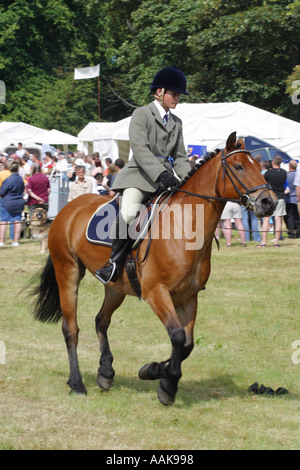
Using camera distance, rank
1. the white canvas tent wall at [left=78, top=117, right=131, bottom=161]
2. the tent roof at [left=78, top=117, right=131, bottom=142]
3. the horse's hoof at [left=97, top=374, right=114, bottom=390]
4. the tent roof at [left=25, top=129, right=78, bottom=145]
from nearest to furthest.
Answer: the horse's hoof at [left=97, top=374, right=114, bottom=390] → the tent roof at [left=78, top=117, right=131, bottom=142] → the white canvas tent wall at [left=78, top=117, right=131, bottom=161] → the tent roof at [left=25, top=129, right=78, bottom=145]

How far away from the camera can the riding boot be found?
693 centimetres

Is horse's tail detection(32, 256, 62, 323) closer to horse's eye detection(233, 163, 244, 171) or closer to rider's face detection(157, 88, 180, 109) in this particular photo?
rider's face detection(157, 88, 180, 109)

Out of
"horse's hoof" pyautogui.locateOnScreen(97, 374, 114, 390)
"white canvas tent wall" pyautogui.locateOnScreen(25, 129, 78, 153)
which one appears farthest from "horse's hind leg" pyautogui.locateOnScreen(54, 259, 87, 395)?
"white canvas tent wall" pyautogui.locateOnScreen(25, 129, 78, 153)

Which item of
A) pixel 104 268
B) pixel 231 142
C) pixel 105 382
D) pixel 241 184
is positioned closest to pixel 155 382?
pixel 105 382

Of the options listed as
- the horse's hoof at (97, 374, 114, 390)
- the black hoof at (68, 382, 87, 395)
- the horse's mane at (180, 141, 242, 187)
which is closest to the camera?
the horse's mane at (180, 141, 242, 187)

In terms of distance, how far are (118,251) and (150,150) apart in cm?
103

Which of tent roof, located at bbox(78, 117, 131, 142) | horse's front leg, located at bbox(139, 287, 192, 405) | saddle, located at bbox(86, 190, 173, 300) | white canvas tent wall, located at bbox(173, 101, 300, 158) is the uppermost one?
tent roof, located at bbox(78, 117, 131, 142)

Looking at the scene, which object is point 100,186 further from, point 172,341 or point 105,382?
point 172,341

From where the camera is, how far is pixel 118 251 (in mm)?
7008

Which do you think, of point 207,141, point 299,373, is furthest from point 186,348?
point 207,141

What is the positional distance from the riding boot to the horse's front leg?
572 mm

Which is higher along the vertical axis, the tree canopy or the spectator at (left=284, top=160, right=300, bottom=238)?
the tree canopy

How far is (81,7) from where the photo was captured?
173 feet

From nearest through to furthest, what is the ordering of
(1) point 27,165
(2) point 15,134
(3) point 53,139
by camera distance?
(1) point 27,165 → (2) point 15,134 → (3) point 53,139
